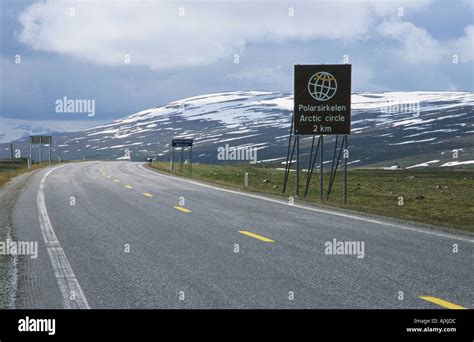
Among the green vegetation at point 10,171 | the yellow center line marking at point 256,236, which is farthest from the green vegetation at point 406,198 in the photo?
the green vegetation at point 10,171

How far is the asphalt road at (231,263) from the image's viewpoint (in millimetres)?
6926

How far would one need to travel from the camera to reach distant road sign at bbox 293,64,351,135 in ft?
87.2

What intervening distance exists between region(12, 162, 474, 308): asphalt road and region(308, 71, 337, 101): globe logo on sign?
11.1m

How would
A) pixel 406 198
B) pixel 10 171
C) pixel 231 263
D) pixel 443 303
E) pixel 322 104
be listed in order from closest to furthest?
pixel 443 303
pixel 231 263
pixel 322 104
pixel 406 198
pixel 10 171

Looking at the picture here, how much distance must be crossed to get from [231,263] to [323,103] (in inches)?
727

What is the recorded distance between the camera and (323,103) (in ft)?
87.8

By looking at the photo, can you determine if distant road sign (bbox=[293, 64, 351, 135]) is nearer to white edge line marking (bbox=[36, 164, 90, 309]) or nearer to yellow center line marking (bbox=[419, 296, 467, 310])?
white edge line marking (bbox=[36, 164, 90, 309])

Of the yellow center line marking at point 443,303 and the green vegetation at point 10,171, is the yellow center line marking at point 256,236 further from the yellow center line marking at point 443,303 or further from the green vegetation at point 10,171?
the green vegetation at point 10,171

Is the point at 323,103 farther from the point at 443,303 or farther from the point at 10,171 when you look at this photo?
the point at 10,171

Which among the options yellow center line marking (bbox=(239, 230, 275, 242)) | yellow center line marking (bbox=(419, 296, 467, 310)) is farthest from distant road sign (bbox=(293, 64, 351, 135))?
yellow center line marking (bbox=(419, 296, 467, 310))

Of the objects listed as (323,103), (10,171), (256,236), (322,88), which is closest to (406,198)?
(323,103)

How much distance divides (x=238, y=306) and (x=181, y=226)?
24.0ft
